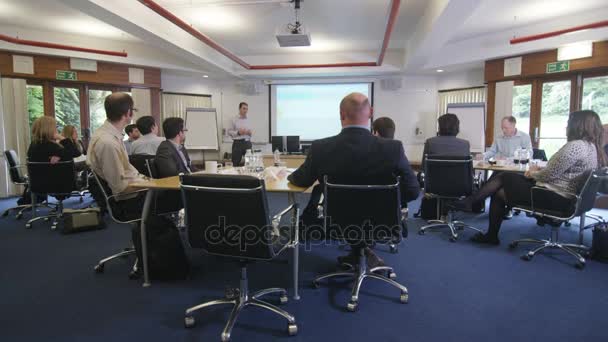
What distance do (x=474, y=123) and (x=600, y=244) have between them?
3748 mm

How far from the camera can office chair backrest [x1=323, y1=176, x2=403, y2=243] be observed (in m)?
1.93

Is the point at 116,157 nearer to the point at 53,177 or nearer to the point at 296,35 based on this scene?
the point at 53,177

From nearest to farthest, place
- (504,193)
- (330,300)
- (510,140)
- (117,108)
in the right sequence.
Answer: (330,300), (117,108), (504,193), (510,140)

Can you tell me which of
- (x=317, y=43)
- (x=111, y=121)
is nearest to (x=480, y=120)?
(x=317, y=43)

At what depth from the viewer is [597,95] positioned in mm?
5129

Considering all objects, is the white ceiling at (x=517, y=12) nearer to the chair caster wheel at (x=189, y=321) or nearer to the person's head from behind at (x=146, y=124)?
the person's head from behind at (x=146, y=124)

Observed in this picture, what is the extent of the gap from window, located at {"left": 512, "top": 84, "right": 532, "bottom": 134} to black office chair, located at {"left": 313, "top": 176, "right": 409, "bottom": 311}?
5.15m

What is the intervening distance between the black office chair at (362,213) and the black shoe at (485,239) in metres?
1.76

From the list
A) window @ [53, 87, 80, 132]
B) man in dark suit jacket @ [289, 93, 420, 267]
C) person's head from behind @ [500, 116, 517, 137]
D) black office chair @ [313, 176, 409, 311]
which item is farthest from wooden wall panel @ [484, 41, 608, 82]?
window @ [53, 87, 80, 132]

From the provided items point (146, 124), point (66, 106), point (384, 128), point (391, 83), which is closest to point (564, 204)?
point (384, 128)

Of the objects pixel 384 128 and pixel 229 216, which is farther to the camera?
pixel 384 128

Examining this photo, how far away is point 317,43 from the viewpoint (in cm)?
660

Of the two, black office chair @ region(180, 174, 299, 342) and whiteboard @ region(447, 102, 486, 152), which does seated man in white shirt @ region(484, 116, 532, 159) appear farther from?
black office chair @ region(180, 174, 299, 342)

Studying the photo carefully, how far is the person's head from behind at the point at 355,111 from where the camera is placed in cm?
202
